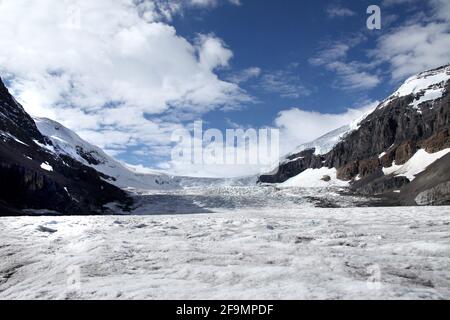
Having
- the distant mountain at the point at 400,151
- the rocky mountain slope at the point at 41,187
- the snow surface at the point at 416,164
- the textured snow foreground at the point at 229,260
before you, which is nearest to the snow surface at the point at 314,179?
the distant mountain at the point at 400,151

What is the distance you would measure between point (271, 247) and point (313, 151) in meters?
171

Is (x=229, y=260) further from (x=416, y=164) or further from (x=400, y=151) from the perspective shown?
A: (x=400, y=151)

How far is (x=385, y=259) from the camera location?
334 inches

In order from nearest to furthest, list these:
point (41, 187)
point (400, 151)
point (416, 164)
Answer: point (41, 187), point (416, 164), point (400, 151)

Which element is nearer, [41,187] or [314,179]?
[41,187]

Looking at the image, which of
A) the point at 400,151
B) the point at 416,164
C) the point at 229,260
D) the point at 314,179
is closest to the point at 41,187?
the point at 229,260

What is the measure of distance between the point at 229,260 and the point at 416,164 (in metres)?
102

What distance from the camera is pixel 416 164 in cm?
9988

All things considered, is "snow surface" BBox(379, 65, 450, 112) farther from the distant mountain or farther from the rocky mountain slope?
the rocky mountain slope

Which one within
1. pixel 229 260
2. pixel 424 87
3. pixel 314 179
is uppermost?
pixel 424 87

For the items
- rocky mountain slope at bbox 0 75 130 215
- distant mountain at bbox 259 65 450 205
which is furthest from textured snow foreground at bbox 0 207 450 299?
distant mountain at bbox 259 65 450 205

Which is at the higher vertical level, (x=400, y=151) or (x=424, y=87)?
(x=424, y=87)
